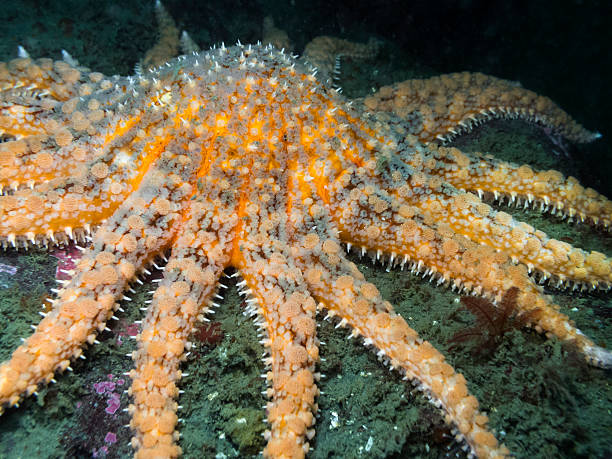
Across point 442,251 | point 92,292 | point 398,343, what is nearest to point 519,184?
point 442,251

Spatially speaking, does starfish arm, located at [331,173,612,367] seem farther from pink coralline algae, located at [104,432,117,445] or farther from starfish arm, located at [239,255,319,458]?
pink coralline algae, located at [104,432,117,445]

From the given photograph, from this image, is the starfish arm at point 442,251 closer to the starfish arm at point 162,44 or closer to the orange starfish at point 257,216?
the orange starfish at point 257,216

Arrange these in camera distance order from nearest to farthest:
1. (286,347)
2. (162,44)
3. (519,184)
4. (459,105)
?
(286,347)
(519,184)
(459,105)
(162,44)

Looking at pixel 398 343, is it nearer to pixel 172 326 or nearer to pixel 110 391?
pixel 172 326

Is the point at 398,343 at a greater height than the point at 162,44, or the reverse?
the point at 162,44

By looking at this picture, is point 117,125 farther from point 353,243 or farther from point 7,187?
point 353,243

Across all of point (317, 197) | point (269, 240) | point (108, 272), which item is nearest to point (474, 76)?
point (317, 197)

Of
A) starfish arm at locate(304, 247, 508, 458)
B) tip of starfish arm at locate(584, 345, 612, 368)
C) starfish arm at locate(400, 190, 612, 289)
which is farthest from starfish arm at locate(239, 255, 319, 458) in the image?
tip of starfish arm at locate(584, 345, 612, 368)
